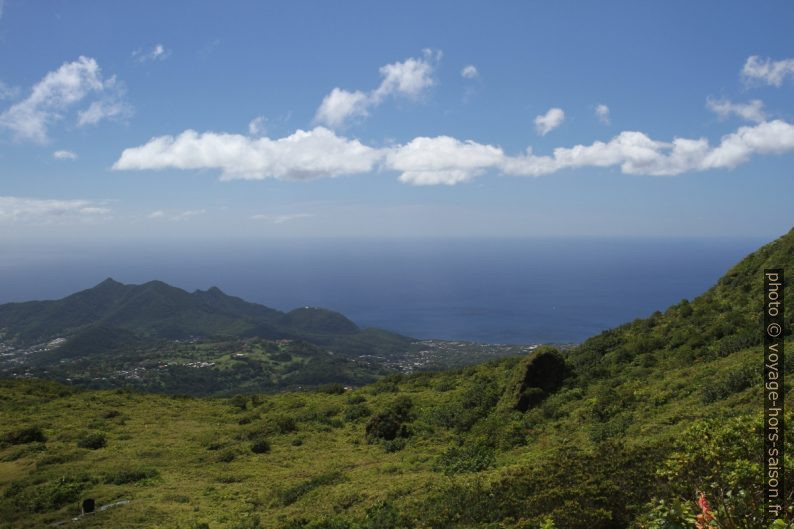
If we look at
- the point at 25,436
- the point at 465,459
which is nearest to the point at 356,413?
the point at 465,459

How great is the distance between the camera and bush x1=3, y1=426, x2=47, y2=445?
1165 inches

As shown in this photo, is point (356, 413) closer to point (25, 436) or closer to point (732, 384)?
point (25, 436)

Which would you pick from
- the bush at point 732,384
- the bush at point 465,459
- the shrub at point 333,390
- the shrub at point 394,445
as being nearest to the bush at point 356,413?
the shrub at point 394,445

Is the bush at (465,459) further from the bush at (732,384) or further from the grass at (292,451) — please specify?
the bush at (732,384)

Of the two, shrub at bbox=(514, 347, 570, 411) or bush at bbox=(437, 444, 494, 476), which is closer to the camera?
bush at bbox=(437, 444, 494, 476)

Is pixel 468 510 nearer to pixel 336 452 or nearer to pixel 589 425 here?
pixel 589 425

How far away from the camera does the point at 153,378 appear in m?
173

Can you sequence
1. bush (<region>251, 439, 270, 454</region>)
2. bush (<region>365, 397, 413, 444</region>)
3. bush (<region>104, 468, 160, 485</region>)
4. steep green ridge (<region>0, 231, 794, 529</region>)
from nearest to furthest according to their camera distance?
1. steep green ridge (<region>0, 231, 794, 529</region>)
2. bush (<region>104, 468, 160, 485</region>)
3. bush (<region>365, 397, 413, 444</region>)
4. bush (<region>251, 439, 270, 454</region>)

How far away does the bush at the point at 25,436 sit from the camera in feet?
97.1

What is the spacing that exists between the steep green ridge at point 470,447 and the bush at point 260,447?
0.39ft

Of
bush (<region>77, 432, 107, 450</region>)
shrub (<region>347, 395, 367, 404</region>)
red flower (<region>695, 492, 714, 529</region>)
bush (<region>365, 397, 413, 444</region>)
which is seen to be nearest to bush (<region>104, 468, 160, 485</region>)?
bush (<region>77, 432, 107, 450</region>)

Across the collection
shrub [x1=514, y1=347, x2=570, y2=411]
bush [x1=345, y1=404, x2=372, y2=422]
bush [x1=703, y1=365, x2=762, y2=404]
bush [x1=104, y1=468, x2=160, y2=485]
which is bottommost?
bush [x1=345, y1=404, x2=372, y2=422]

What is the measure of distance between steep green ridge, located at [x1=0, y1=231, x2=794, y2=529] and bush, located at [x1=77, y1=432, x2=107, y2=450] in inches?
5.2

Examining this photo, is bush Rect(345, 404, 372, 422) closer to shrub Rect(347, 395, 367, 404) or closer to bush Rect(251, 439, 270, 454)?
shrub Rect(347, 395, 367, 404)
